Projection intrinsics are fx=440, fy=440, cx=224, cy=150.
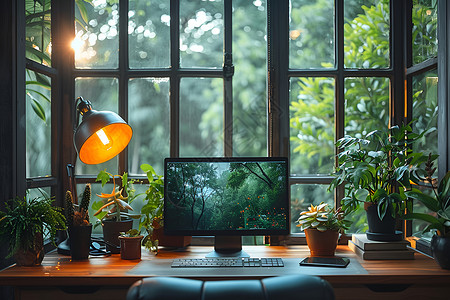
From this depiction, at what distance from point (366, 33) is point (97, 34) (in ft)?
5.19

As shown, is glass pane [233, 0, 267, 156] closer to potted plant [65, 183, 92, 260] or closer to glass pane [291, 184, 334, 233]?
glass pane [291, 184, 334, 233]

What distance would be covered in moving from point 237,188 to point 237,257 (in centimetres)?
35

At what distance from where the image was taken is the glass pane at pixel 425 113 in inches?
89.3

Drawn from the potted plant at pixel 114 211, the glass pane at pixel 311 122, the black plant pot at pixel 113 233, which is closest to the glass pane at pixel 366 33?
the glass pane at pixel 311 122

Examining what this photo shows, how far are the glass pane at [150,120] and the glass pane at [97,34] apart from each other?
22cm

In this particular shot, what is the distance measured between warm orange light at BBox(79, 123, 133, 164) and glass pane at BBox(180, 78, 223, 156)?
15.9 inches

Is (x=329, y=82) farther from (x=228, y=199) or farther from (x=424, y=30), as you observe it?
(x=228, y=199)

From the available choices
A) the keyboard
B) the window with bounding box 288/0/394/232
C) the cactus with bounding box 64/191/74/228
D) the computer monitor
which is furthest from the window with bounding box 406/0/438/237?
the cactus with bounding box 64/191/74/228

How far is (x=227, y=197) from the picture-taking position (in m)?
2.26

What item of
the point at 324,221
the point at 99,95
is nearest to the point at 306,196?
the point at 324,221

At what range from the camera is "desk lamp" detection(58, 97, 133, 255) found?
214 cm

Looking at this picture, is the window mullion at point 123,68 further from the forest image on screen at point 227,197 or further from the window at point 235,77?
the forest image on screen at point 227,197

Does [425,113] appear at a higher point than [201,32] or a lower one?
lower

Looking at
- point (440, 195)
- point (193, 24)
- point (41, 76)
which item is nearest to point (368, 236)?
point (440, 195)
